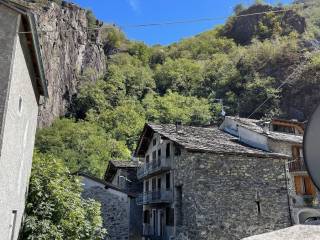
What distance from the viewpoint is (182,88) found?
6888 centimetres

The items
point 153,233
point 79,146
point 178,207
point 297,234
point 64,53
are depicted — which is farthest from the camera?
point 64,53

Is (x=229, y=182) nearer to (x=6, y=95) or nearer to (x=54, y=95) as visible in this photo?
(x=6, y=95)

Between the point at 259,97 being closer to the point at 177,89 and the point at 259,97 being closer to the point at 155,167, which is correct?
the point at 177,89

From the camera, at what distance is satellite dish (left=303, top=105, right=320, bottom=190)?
66.7 inches

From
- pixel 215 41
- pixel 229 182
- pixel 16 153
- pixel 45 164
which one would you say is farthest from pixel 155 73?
pixel 16 153

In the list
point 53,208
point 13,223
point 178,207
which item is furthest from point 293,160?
point 13,223

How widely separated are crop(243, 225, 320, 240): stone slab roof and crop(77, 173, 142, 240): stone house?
16.0 meters

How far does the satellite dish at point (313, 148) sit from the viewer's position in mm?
1695

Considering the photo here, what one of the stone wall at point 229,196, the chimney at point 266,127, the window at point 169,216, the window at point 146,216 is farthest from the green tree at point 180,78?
the stone wall at point 229,196

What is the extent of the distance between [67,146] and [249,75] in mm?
30230

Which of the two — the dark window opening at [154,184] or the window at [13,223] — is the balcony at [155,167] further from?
the window at [13,223]

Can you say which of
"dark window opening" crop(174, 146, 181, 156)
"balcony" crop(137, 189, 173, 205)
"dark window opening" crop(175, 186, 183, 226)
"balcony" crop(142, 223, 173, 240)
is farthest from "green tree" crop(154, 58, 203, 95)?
"dark window opening" crop(175, 186, 183, 226)

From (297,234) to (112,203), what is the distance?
1685cm

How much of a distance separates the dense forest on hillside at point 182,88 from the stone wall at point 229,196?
67.0 ft
